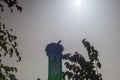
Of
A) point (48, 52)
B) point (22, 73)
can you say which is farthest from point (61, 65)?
point (22, 73)

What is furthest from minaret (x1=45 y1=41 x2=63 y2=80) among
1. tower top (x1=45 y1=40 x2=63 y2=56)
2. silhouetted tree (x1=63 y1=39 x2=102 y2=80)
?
silhouetted tree (x1=63 y1=39 x2=102 y2=80)

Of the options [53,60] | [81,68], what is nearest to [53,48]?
[53,60]

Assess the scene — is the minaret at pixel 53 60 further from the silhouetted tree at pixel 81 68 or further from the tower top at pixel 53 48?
the silhouetted tree at pixel 81 68

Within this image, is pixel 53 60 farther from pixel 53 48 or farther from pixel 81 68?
pixel 81 68

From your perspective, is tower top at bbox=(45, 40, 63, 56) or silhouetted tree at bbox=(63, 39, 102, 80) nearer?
silhouetted tree at bbox=(63, 39, 102, 80)

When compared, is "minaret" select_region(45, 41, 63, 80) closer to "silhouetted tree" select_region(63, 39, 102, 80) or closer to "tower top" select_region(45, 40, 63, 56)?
"tower top" select_region(45, 40, 63, 56)

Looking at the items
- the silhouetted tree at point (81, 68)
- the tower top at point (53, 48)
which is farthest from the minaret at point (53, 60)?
the silhouetted tree at point (81, 68)

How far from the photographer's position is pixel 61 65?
296 cm

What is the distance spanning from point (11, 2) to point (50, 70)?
6.94 ft

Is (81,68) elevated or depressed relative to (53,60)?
depressed

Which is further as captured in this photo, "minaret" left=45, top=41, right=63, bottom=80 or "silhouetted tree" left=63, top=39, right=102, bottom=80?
"minaret" left=45, top=41, right=63, bottom=80

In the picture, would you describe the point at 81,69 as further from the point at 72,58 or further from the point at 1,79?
the point at 1,79

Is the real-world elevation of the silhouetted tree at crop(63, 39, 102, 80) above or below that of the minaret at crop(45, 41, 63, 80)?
below

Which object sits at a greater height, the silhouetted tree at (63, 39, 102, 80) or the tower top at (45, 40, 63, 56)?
the tower top at (45, 40, 63, 56)
